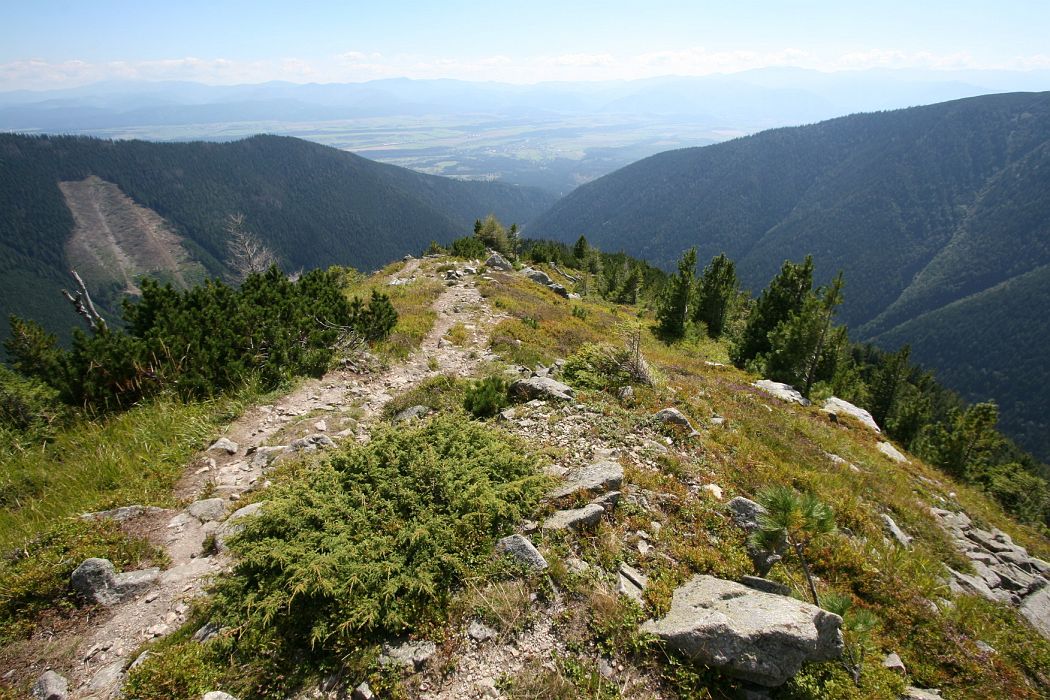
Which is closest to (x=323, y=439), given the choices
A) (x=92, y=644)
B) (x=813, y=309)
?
(x=92, y=644)

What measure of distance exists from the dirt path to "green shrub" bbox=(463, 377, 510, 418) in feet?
7.01

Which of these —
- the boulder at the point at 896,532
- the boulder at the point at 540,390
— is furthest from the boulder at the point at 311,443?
the boulder at the point at 896,532

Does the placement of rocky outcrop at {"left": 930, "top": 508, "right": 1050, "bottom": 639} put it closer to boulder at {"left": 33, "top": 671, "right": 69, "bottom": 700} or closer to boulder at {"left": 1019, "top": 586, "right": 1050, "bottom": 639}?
boulder at {"left": 1019, "top": 586, "right": 1050, "bottom": 639}

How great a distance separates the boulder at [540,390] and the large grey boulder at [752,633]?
Result: 4992 mm

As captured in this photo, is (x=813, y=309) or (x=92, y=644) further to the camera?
(x=813, y=309)

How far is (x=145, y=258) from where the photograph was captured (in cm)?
18288

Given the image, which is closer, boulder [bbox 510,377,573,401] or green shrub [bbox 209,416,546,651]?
green shrub [bbox 209,416,546,651]

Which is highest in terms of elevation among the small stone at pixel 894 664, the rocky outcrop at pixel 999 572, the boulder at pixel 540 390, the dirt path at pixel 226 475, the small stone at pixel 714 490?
the boulder at pixel 540 390

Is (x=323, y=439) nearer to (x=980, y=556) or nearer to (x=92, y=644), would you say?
(x=92, y=644)

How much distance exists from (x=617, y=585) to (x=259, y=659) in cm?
367

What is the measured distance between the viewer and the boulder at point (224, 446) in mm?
7977

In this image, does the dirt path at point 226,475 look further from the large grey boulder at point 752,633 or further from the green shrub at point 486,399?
the large grey boulder at point 752,633

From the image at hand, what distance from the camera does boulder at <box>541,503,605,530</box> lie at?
5.80 meters

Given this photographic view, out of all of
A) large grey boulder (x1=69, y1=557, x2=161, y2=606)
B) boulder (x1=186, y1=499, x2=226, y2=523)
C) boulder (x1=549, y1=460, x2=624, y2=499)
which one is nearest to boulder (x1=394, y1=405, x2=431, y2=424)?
boulder (x1=186, y1=499, x2=226, y2=523)
